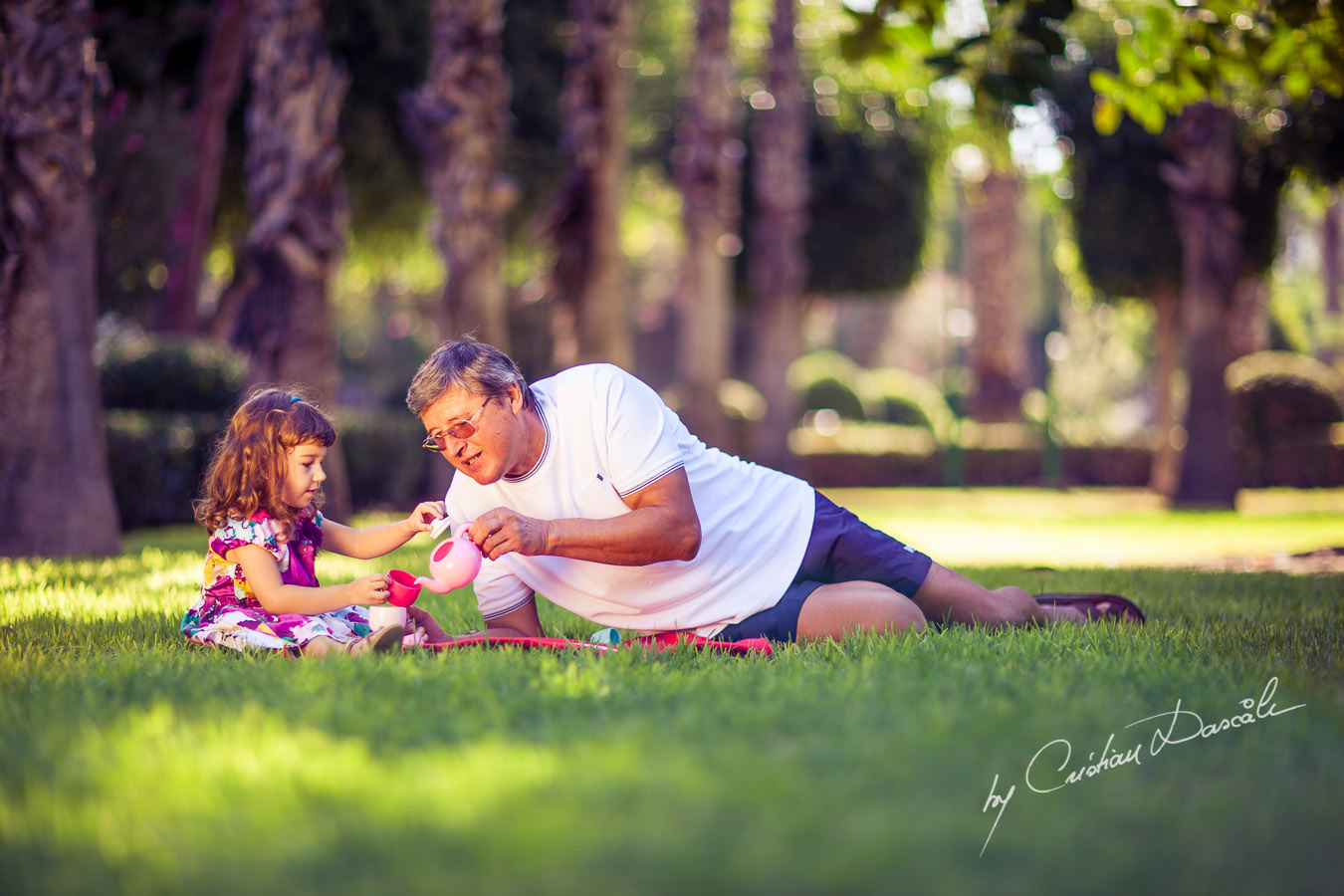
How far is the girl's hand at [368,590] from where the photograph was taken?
3.81 meters

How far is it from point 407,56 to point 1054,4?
41.9ft

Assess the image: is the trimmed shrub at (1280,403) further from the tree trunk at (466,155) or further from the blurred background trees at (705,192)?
the tree trunk at (466,155)

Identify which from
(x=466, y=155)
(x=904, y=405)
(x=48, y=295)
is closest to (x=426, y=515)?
(x=48, y=295)

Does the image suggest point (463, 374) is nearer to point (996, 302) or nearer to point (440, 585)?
point (440, 585)

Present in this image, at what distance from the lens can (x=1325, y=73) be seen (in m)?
6.22

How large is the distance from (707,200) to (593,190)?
401 cm

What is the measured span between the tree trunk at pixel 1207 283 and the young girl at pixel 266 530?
1363 centimetres

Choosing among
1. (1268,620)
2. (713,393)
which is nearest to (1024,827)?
(1268,620)

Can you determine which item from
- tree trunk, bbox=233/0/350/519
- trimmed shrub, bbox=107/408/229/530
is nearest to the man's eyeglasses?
tree trunk, bbox=233/0/350/519

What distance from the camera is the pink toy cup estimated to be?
12.7ft

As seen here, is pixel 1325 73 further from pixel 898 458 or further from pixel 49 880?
pixel 898 458

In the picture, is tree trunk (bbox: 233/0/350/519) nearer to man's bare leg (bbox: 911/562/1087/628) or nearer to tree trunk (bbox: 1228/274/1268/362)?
man's bare leg (bbox: 911/562/1087/628)

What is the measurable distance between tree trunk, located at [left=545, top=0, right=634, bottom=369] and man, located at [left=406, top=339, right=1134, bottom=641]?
23.9ft

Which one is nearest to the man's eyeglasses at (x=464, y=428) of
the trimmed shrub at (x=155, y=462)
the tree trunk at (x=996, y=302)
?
the trimmed shrub at (x=155, y=462)
